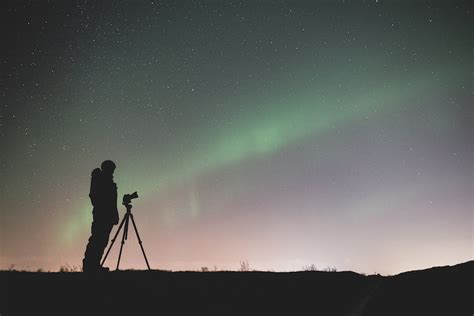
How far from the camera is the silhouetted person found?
946 cm

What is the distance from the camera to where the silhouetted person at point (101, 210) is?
9.46m

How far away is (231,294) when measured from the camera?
7867mm

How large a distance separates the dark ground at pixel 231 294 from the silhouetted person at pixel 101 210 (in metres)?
0.53

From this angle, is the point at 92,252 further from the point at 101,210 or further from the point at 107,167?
the point at 107,167

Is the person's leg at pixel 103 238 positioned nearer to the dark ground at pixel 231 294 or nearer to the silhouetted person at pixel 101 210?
the silhouetted person at pixel 101 210

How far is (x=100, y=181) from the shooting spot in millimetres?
9852

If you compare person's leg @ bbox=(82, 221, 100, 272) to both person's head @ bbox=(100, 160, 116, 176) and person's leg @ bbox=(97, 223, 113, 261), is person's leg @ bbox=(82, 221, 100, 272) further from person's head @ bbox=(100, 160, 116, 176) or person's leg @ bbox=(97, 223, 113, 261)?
person's head @ bbox=(100, 160, 116, 176)

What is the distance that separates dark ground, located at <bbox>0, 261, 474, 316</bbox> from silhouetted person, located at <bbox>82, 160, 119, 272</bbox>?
53cm

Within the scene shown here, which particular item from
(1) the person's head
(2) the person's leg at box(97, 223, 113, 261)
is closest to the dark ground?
(2) the person's leg at box(97, 223, 113, 261)

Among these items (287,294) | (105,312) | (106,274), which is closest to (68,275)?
(106,274)

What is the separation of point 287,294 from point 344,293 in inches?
50.4

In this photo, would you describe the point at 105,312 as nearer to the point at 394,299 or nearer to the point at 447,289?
the point at 394,299

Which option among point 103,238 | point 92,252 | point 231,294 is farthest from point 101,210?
point 231,294

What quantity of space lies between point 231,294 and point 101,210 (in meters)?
3.66
